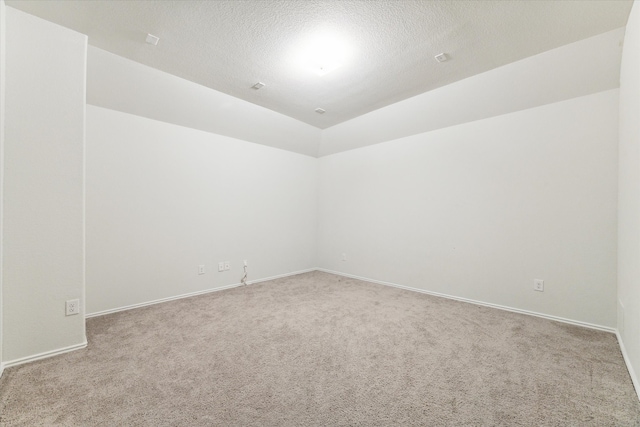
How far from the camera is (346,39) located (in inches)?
80.7

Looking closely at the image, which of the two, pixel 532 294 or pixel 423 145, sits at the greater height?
pixel 423 145

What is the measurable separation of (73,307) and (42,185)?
3.16 ft

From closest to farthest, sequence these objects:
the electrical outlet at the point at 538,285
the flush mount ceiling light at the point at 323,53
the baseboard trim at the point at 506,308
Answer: the flush mount ceiling light at the point at 323,53 < the baseboard trim at the point at 506,308 < the electrical outlet at the point at 538,285

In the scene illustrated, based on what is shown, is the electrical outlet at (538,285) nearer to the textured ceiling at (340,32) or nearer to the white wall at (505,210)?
the white wall at (505,210)

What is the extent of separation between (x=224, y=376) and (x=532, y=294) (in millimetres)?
3128

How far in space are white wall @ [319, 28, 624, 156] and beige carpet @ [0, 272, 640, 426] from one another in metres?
2.31

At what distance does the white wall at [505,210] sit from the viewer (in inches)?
95.0

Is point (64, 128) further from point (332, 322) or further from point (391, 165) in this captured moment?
point (391, 165)

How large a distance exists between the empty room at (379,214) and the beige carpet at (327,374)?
2cm

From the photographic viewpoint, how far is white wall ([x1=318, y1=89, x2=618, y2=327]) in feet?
7.91

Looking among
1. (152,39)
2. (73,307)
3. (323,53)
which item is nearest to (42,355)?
(73,307)

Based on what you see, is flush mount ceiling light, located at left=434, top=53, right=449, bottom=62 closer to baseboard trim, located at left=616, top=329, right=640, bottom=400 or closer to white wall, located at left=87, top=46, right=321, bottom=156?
white wall, located at left=87, top=46, right=321, bottom=156

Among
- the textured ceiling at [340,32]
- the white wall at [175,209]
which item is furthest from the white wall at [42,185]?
the white wall at [175,209]

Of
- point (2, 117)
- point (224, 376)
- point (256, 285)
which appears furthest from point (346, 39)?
point (256, 285)
